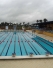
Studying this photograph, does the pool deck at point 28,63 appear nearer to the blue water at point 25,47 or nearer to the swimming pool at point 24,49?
the swimming pool at point 24,49

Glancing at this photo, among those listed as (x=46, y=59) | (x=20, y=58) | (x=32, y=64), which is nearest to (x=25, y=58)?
(x=20, y=58)

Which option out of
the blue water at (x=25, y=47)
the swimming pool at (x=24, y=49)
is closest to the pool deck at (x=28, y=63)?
the swimming pool at (x=24, y=49)

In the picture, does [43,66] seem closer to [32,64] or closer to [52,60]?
[32,64]

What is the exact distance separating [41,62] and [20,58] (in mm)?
670

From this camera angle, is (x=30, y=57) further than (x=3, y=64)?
Yes

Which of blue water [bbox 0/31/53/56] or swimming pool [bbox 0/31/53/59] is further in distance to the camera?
blue water [bbox 0/31/53/56]

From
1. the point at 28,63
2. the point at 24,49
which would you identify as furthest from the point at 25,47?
the point at 28,63

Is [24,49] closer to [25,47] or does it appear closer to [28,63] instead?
[25,47]

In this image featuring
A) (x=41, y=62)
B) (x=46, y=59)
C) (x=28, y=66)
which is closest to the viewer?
(x=28, y=66)

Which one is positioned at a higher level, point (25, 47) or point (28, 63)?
point (28, 63)

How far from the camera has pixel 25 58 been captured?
11.7 feet

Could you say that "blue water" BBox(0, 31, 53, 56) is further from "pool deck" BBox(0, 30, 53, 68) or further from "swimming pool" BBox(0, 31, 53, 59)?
"pool deck" BBox(0, 30, 53, 68)

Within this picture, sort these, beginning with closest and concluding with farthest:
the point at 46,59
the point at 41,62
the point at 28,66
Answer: the point at 28,66 → the point at 41,62 → the point at 46,59

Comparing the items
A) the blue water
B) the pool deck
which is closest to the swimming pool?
the blue water
